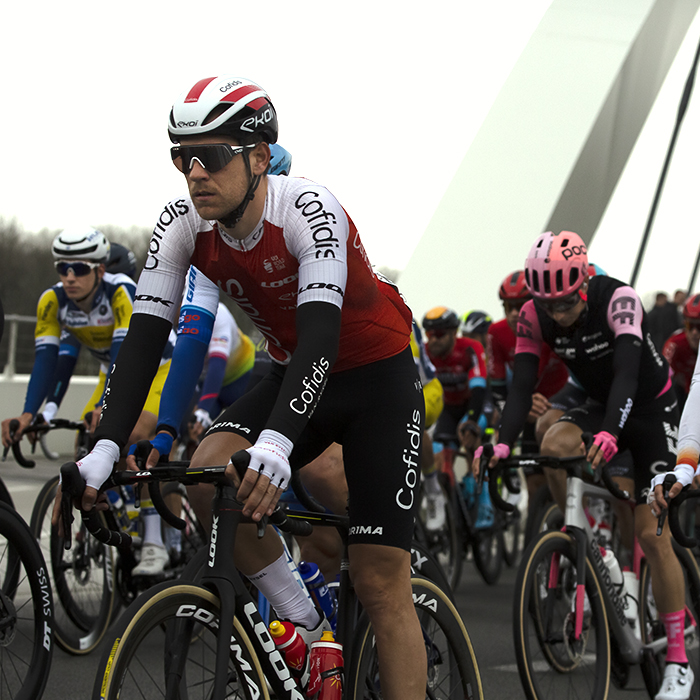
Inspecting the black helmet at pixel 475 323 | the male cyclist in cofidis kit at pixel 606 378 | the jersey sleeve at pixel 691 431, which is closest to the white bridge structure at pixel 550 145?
the black helmet at pixel 475 323

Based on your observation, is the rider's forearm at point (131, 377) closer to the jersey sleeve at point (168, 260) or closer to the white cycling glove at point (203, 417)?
the jersey sleeve at point (168, 260)

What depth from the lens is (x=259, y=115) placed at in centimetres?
272

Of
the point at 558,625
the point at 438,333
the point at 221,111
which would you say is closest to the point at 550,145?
the point at 438,333

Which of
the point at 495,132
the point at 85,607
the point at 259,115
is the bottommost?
the point at 85,607

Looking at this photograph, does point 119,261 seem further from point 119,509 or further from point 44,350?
point 119,509

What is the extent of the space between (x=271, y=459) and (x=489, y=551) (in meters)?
6.28

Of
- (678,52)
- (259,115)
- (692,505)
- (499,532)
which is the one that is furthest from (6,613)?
(678,52)

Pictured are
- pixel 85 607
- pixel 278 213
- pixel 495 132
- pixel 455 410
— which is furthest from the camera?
pixel 495 132

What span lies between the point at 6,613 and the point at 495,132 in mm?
18871

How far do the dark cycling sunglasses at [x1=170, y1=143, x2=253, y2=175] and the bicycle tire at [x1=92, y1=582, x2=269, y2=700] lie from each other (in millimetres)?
1086

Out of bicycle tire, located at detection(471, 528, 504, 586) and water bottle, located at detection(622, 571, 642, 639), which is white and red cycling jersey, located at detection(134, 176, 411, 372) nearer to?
water bottle, located at detection(622, 571, 642, 639)

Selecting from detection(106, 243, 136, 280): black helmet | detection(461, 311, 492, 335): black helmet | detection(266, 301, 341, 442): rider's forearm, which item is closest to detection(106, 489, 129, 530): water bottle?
detection(106, 243, 136, 280): black helmet

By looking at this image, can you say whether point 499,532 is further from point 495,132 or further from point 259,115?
point 495,132

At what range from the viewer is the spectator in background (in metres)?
17.7
